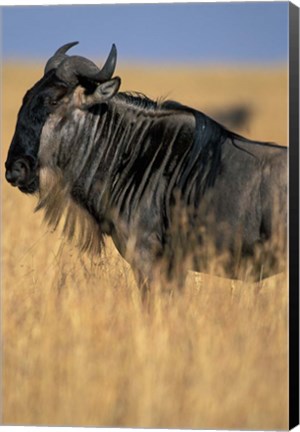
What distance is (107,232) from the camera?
7.69 m

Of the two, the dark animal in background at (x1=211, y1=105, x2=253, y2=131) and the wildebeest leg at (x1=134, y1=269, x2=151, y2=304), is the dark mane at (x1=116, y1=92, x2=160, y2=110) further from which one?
the dark animal in background at (x1=211, y1=105, x2=253, y2=131)

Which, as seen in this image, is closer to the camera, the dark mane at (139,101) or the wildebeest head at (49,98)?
the wildebeest head at (49,98)

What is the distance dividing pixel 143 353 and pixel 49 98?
1.53m

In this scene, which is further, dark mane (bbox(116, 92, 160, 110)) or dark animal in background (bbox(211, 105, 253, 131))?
dark animal in background (bbox(211, 105, 253, 131))

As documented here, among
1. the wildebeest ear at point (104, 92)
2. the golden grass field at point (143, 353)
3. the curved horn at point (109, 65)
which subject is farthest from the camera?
the wildebeest ear at point (104, 92)

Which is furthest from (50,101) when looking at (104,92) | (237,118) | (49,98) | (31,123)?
(237,118)

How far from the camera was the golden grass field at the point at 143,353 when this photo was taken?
6828 mm

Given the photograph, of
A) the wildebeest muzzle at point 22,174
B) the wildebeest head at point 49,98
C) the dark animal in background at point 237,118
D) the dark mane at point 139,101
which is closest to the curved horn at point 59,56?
the wildebeest head at point 49,98

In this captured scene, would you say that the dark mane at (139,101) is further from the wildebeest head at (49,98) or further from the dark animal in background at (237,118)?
the dark animal in background at (237,118)

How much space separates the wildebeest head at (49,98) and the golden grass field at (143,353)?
2.29ft

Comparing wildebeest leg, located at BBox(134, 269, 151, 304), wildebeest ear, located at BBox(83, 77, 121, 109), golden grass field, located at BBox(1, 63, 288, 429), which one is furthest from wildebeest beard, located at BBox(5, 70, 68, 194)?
wildebeest leg, located at BBox(134, 269, 151, 304)

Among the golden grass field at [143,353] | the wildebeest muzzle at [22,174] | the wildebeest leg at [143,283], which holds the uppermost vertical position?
the wildebeest muzzle at [22,174]

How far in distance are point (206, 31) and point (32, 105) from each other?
1.07m

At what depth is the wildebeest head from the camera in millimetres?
7535
